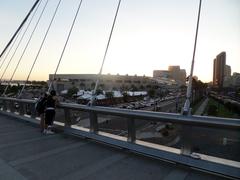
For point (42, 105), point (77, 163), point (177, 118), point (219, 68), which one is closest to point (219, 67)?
point (219, 68)

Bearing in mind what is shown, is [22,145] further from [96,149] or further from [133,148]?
[133,148]

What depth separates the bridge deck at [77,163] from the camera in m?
3.75

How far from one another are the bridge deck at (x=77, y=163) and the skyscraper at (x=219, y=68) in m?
2.70

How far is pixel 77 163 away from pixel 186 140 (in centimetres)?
194

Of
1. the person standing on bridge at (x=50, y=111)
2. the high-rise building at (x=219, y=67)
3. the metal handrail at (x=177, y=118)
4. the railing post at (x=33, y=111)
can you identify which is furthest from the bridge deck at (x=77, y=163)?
the railing post at (x=33, y=111)

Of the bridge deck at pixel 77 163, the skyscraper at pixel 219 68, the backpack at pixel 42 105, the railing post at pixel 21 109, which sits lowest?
the bridge deck at pixel 77 163

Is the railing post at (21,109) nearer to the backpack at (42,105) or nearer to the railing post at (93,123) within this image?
the backpack at (42,105)

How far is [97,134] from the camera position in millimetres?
5996

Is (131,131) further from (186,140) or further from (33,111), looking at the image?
(33,111)

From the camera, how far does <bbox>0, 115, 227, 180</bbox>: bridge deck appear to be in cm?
375

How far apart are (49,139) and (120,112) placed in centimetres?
223

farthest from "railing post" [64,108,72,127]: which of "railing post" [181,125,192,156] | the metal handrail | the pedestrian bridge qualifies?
"railing post" [181,125,192,156]

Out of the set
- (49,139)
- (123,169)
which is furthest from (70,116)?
(123,169)

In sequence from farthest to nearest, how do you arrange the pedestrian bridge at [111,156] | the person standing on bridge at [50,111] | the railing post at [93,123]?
the person standing on bridge at [50,111] → the railing post at [93,123] → the pedestrian bridge at [111,156]
